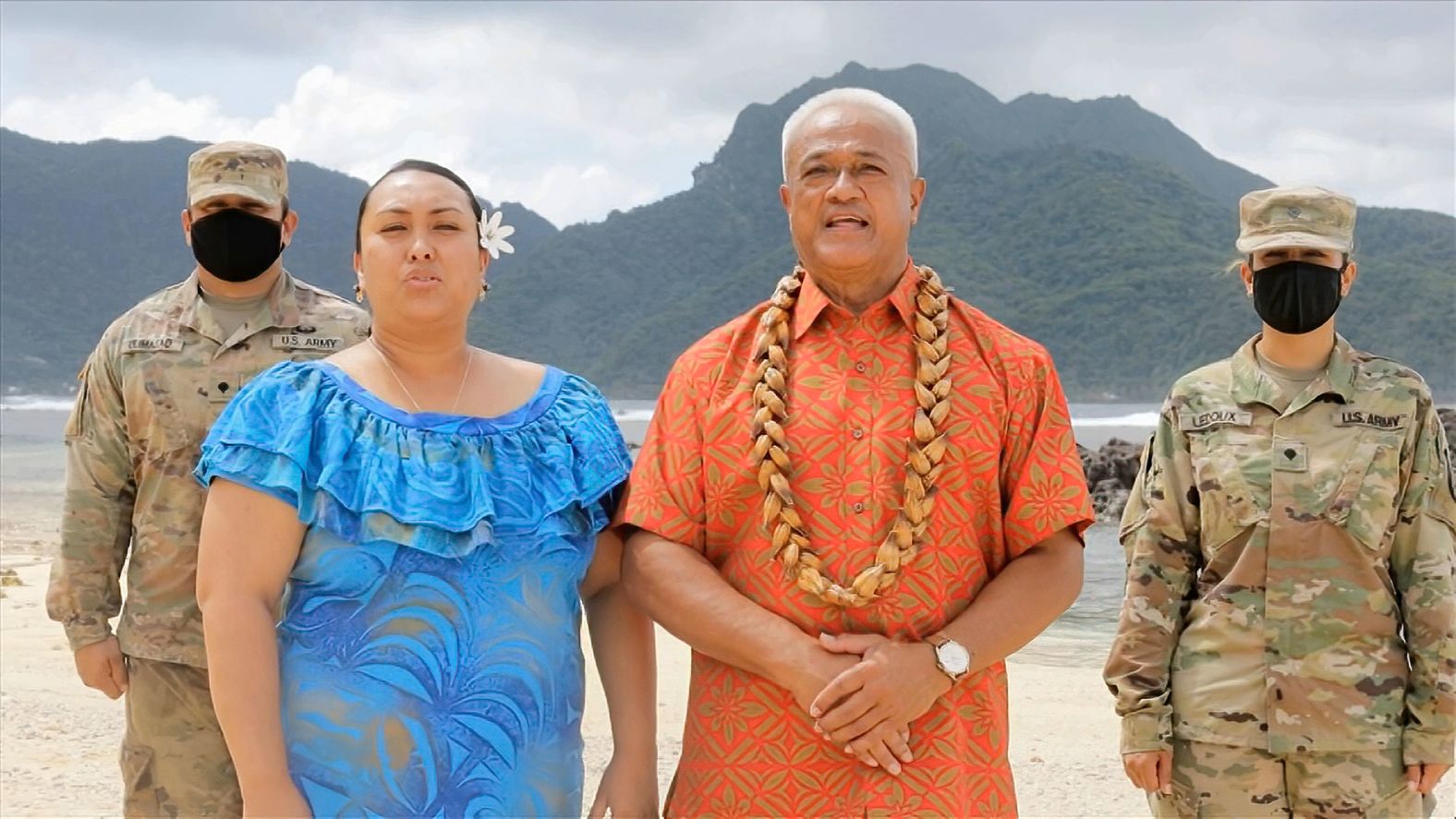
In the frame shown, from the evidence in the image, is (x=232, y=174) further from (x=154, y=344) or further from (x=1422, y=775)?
(x=1422, y=775)

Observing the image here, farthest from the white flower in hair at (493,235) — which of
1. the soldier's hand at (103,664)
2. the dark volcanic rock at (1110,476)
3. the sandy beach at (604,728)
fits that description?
the dark volcanic rock at (1110,476)

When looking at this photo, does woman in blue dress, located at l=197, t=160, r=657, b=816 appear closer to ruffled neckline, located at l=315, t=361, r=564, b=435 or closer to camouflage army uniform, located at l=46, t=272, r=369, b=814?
ruffled neckline, located at l=315, t=361, r=564, b=435

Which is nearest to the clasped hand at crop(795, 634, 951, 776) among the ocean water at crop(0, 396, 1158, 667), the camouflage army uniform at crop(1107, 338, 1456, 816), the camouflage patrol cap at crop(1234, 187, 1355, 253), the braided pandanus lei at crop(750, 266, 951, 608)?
the braided pandanus lei at crop(750, 266, 951, 608)

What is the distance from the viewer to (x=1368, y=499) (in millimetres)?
3330

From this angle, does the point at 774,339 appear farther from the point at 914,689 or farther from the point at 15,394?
the point at 15,394

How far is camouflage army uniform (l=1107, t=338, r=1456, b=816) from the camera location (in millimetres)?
3320

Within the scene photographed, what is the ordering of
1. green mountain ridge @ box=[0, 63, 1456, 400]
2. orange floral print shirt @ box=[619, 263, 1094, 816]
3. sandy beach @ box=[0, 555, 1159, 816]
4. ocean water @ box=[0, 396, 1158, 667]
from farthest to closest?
green mountain ridge @ box=[0, 63, 1456, 400]
ocean water @ box=[0, 396, 1158, 667]
sandy beach @ box=[0, 555, 1159, 816]
orange floral print shirt @ box=[619, 263, 1094, 816]

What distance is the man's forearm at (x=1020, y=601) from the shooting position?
8.50 feet

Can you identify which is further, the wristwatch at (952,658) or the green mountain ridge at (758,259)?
the green mountain ridge at (758,259)

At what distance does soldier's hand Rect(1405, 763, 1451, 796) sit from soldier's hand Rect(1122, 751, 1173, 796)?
1.86ft

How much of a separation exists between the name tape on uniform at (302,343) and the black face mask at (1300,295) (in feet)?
8.11

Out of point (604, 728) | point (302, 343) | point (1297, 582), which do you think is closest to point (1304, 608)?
point (1297, 582)

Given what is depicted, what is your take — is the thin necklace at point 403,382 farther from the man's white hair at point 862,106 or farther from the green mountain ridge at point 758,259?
the green mountain ridge at point 758,259

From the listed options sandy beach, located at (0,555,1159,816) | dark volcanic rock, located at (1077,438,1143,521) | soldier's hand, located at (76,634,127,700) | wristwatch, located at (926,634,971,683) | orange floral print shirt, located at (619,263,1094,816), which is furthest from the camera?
dark volcanic rock, located at (1077,438,1143,521)
